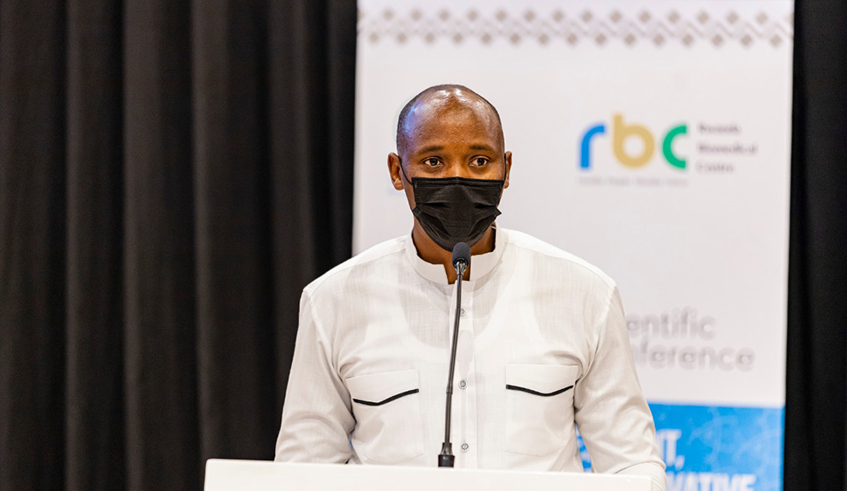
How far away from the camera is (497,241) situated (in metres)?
1.88

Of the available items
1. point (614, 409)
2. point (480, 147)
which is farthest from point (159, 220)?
point (614, 409)

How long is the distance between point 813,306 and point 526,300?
126 centimetres

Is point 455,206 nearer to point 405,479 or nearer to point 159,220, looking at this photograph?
point 405,479

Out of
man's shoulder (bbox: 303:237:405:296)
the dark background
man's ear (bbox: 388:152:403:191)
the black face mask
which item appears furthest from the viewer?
the dark background

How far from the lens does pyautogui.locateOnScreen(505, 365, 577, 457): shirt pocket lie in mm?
1740

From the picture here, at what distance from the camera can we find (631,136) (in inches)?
102

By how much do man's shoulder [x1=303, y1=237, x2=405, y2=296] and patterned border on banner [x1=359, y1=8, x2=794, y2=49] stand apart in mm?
957

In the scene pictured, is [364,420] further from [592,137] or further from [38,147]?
[38,147]

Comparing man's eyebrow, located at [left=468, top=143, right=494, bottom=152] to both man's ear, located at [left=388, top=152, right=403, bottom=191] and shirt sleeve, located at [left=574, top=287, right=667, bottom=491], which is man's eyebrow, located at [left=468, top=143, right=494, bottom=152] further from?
shirt sleeve, located at [left=574, top=287, right=667, bottom=491]

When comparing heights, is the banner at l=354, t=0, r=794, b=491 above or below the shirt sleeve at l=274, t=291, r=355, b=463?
above

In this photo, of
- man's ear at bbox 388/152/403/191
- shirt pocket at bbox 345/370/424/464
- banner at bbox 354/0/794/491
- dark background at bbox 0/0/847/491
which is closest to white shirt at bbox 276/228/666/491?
shirt pocket at bbox 345/370/424/464

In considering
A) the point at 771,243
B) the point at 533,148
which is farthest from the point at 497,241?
the point at 771,243

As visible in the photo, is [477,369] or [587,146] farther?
[587,146]

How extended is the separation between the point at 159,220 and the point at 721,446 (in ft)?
6.27
